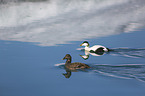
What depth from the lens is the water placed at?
10.8 m

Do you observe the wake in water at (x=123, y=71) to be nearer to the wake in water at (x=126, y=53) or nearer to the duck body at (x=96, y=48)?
the wake in water at (x=126, y=53)

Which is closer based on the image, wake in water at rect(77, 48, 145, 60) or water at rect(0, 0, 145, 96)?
water at rect(0, 0, 145, 96)

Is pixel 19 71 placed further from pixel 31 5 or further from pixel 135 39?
pixel 31 5

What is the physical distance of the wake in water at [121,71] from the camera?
11.7 meters

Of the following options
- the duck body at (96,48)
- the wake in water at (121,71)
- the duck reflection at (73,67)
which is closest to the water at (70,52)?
the wake in water at (121,71)

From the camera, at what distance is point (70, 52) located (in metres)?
15.2

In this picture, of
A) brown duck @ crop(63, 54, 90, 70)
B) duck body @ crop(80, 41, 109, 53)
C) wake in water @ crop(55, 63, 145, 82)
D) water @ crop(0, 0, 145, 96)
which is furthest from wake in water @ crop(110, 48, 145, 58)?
brown duck @ crop(63, 54, 90, 70)

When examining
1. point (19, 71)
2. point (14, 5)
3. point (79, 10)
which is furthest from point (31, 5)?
point (19, 71)

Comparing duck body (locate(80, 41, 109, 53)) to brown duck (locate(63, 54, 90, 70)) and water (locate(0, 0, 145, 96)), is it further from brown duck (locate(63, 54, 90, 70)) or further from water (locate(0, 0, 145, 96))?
brown duck (locate(63, 54, 90, 70))

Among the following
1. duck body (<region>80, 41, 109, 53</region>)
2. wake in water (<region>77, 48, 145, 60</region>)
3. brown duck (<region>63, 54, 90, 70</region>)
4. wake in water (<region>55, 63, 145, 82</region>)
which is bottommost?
wake in water (<region>55, 63, 145, 82</region>)

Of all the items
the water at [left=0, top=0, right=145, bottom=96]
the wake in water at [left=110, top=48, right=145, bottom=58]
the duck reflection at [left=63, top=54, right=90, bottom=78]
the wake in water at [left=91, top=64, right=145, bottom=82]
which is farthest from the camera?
the wake in water at [left=110, top=48, right=145, bottom=58]

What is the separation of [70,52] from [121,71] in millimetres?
3505

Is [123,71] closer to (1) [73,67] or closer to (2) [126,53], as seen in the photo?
(1) [73,67]

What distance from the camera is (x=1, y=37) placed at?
19500mm
